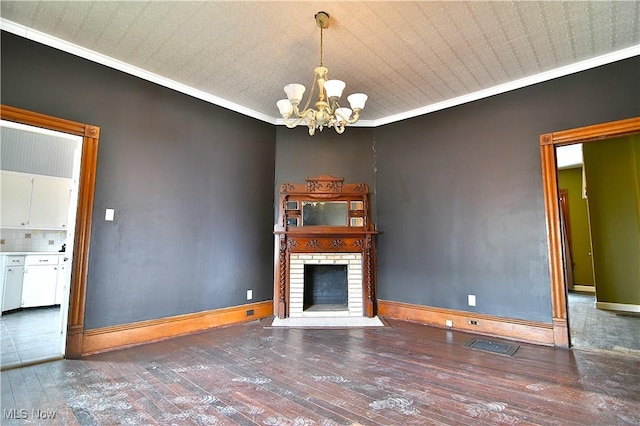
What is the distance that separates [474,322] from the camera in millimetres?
3643

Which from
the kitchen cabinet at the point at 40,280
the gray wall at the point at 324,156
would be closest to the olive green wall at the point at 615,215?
the gray wall at the point at 324,156

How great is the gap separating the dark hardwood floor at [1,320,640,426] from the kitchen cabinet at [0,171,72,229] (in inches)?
146

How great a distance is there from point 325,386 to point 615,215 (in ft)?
17.9

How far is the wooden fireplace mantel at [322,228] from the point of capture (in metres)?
4.34

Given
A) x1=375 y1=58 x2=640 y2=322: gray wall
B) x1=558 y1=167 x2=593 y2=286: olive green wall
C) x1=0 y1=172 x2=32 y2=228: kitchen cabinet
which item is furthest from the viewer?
x1=558 y1=167 x2=593 y2=286: olive green wall

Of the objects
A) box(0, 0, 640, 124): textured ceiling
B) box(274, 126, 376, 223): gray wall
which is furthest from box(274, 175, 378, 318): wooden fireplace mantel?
box(0, 0, 640, 124): textured ceiling

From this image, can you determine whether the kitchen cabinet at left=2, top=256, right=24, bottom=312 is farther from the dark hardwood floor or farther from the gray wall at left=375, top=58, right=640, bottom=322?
the gray wall at left=375, top=58, right=640, bottom=322

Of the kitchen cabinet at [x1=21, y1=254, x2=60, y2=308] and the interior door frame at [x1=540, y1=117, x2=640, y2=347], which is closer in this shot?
the interior door frame at [x1=540, y1=117, x2=640, y2=347]

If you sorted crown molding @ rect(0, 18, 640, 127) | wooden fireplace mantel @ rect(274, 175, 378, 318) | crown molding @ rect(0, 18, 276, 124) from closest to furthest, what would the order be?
crown molding @ rect(0, 18, 276, 124) → crown molding @ rect(0, 18, 640, 127) → wooden fireplace mantel @ rect(274, 175, 378, 318)

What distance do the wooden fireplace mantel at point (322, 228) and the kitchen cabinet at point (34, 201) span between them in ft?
13.1

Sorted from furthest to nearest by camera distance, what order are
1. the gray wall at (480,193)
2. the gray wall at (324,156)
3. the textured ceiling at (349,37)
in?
the gray wall at (324,156) < the gray wall at (480,193) < the textured ceiling at (349,37)

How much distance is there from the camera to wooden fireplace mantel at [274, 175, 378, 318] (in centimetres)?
434

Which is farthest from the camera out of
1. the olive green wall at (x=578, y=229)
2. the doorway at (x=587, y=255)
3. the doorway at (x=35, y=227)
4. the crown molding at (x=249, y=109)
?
the olive green wall at (x=578, y=229)

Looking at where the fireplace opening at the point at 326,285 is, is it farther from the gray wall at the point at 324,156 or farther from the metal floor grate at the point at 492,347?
the metal floor grate at the point at 492,347
